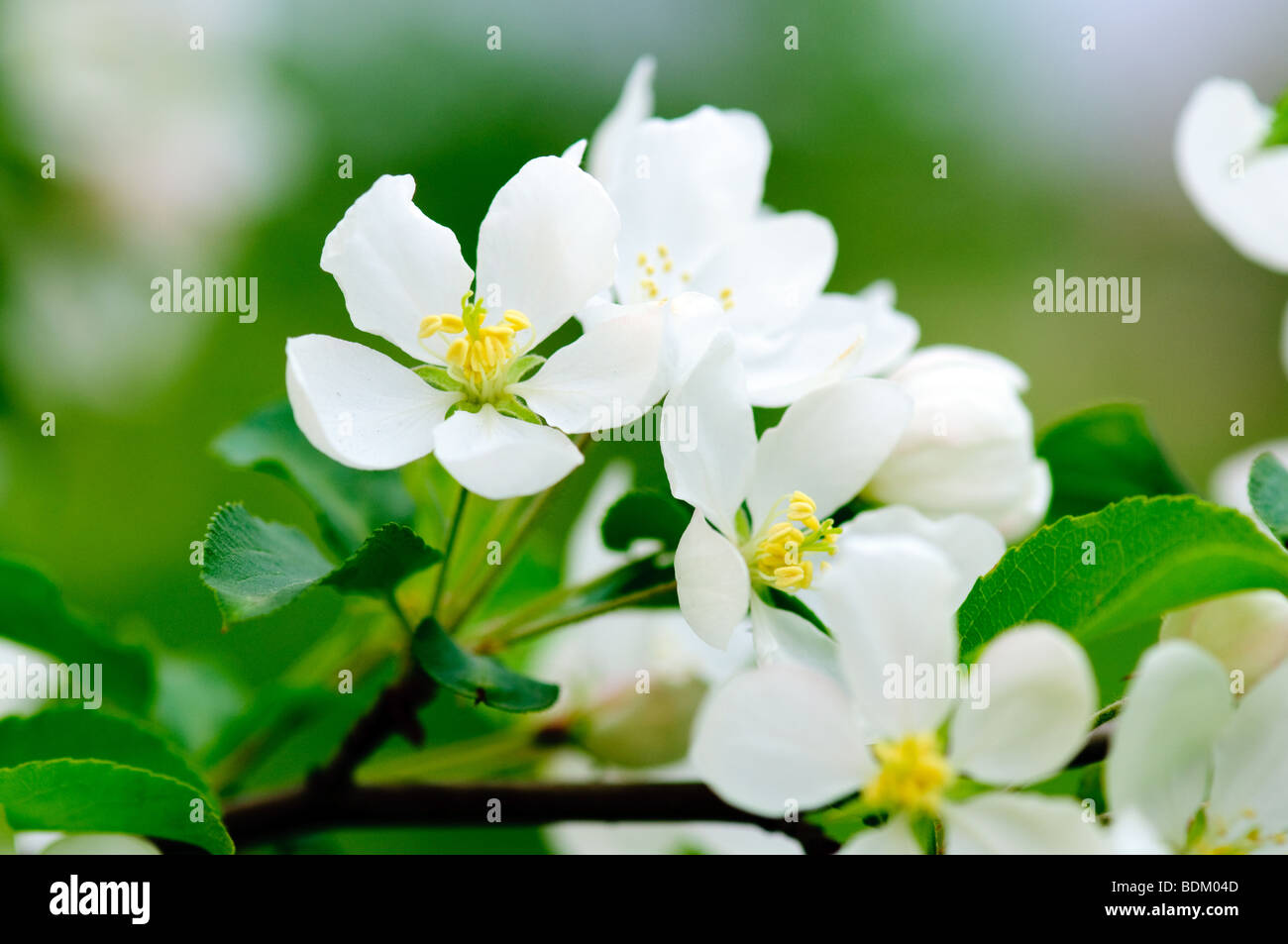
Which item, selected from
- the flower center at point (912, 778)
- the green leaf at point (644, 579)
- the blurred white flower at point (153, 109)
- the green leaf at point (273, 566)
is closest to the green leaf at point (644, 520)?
the green leaf at point (644, 579)

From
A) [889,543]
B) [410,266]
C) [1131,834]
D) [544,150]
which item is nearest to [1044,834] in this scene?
[1131,834]

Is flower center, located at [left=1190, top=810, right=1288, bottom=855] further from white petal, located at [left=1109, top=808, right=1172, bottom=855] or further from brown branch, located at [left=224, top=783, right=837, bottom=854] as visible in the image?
brown branch, located at [left=224, top=783, right=837, bottom=854]

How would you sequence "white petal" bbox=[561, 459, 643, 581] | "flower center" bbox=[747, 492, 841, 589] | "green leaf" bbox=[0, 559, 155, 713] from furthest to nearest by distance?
1. "white petal" bbox=[561, 459, 643, 581]
2. "green leaf" bbox=[0, 559, 155, 713]
3. "flower center" bbox=[747, 492, 841, 589]

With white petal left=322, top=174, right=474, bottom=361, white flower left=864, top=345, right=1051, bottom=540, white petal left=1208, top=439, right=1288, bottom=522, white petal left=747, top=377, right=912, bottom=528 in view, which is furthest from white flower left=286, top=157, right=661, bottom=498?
white petal left=1208, top=439, right=1288, bottom=522

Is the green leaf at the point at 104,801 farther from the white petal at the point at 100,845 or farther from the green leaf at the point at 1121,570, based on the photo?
the green leaf at the point at 1121,570

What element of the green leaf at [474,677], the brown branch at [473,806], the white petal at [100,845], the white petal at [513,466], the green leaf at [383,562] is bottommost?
the white petal at [100,845]

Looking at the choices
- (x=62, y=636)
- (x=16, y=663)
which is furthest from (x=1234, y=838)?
(x=16, y=663)
